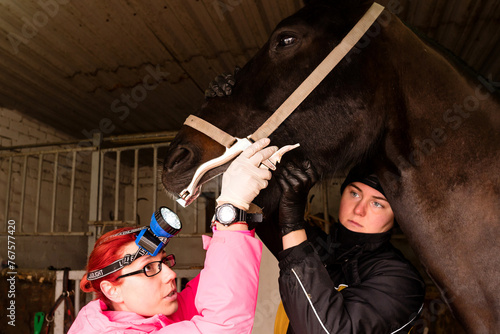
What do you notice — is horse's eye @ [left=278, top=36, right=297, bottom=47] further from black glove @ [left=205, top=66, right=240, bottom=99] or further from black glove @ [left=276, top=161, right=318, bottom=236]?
black glove @ [left=276, top=161, right=318, bottom=236]

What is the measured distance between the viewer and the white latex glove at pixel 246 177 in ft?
3.27

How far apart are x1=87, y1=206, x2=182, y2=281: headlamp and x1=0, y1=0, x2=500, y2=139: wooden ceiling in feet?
7.17

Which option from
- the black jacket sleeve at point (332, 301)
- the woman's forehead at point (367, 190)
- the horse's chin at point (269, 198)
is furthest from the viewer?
the woman's forehead at point (367, 190)

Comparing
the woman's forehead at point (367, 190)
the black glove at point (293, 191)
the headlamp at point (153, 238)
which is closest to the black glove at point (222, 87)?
the black glove at point (293, 191)

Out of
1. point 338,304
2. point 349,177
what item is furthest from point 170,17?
point 338,304

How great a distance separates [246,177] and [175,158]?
0.24m

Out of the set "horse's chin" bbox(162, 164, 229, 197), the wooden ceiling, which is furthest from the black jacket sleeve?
the wooden ceiling

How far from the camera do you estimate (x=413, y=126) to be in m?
1.03

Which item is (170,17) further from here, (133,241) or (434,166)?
(434,166)

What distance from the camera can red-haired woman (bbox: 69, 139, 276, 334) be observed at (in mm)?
986

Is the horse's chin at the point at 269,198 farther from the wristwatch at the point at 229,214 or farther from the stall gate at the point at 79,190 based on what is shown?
the stall gate at the point at 79,190

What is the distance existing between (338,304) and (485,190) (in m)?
0.48

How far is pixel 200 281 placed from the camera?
1.03 m

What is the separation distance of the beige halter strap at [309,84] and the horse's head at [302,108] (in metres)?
0.02
